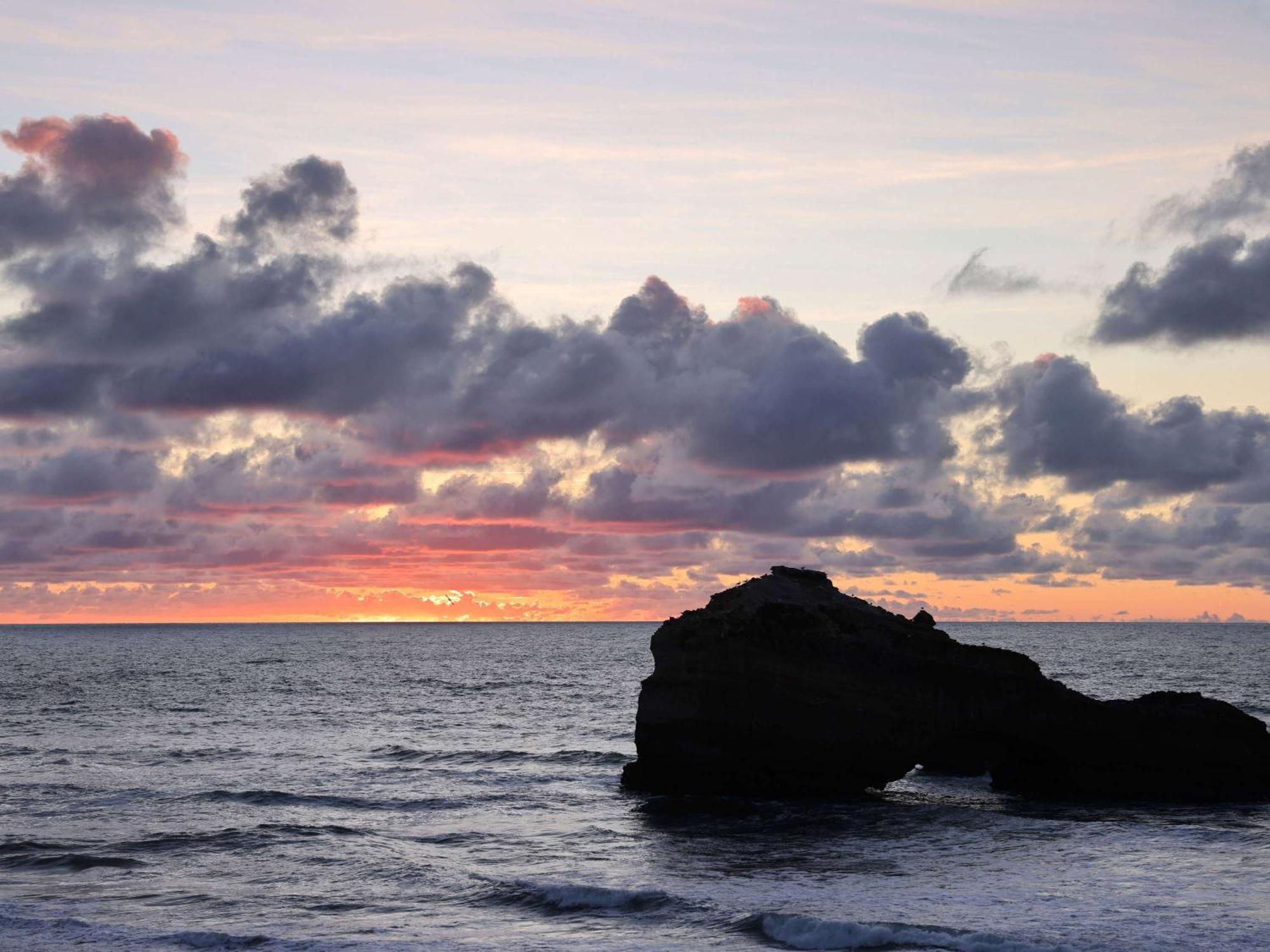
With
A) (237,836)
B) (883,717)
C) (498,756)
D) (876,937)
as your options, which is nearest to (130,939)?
(237,836)

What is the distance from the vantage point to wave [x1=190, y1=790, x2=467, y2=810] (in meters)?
37.9

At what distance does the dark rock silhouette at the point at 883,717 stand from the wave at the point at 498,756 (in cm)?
1195

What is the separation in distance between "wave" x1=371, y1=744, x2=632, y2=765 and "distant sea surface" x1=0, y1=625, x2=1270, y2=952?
0.19 meters

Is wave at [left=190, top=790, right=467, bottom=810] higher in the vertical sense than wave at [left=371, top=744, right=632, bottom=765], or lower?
higher

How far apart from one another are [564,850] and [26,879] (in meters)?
12.5

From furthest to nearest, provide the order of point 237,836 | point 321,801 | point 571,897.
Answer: point 321,801
point 237,836
point 571,897

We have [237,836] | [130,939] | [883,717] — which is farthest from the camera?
[883,717]

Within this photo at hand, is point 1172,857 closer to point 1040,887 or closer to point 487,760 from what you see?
point 1040,887

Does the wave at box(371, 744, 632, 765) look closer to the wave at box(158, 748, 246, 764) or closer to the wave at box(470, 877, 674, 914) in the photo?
the wave at box(158, 748, 246, 764)

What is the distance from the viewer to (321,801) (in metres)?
38.7

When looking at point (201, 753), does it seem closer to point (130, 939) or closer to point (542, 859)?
point (542, 859)

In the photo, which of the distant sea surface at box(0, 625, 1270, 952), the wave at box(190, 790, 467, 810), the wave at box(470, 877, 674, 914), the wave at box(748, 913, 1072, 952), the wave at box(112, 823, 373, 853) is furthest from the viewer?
the wave at box(190, 790, 467, 810)

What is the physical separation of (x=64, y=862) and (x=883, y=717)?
21950mm

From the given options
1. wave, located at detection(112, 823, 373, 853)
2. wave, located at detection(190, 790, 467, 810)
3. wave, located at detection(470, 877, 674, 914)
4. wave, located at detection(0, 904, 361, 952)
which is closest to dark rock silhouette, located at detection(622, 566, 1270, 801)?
wave, located at detection(190, 790, 467, 810)
